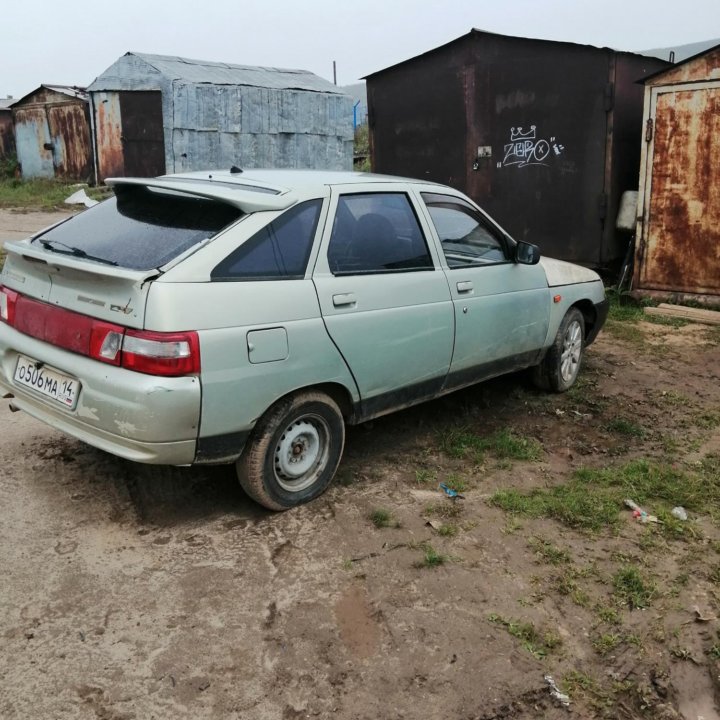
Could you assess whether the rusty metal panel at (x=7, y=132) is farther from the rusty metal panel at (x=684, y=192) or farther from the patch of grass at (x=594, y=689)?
the patch of grass at (x=594, y=689)

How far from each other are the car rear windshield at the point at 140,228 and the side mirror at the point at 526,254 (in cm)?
210

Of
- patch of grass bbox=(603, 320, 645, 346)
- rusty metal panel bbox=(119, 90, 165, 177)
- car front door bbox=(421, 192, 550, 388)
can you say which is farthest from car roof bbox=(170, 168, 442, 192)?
rusty metal panel bbox=(119, 90, 165, 177)

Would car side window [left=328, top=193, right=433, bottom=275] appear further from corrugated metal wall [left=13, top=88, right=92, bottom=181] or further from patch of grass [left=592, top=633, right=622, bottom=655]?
corrugated metal wall [left=13, top=88, right=92, bottom=181]

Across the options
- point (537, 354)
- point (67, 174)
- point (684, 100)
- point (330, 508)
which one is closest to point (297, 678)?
point (330, 508)

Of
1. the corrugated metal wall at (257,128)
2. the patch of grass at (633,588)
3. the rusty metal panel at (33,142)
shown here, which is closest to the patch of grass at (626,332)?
the patch of grass at (633,588)

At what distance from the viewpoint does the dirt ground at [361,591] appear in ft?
Answer: 8.20

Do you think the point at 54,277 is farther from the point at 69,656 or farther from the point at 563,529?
the point at 563,529

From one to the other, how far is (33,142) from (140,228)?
74.6 feet

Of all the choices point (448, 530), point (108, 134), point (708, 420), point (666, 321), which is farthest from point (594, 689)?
point (108, 134)

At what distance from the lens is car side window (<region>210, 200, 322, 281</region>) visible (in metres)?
3.30

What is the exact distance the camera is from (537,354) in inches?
205

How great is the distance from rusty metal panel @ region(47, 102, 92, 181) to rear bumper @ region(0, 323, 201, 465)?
19.9 metres

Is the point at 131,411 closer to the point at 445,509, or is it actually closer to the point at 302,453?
the point at 302,453

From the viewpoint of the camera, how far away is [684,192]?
8211mm
